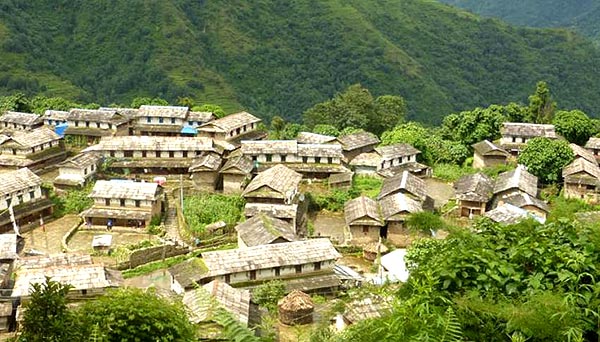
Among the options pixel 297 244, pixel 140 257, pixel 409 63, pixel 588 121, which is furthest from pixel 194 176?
pixel 409 63

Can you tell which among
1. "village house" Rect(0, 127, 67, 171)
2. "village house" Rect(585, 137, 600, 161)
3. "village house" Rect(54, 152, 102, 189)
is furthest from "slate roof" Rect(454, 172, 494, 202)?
Result: "village house" Rect(0, 127, 67, 171)

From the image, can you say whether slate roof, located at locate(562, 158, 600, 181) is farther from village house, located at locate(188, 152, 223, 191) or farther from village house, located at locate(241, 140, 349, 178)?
village house, located at locate(188, 152, 223, 191)

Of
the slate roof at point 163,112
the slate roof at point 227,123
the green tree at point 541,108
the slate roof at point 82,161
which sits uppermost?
the green tree at point 541,108

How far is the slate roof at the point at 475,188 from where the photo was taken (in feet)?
139

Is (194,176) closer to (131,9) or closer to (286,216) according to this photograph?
(286,216)

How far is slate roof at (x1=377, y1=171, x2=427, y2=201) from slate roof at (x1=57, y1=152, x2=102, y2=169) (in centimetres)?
2199

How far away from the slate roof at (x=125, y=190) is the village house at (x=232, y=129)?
1348 cm

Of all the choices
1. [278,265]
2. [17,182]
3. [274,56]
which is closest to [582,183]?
[278,265]

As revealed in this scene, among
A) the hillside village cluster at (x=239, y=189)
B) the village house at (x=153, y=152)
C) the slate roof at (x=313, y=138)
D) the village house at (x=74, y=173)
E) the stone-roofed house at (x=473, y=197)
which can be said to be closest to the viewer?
the hillside village cluster at (x=239, y=189)

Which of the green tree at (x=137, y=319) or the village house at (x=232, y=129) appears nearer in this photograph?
the green tree at (x=137, y=319)

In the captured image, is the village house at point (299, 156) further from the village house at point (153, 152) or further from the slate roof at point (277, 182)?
the village house at point (153, 152)

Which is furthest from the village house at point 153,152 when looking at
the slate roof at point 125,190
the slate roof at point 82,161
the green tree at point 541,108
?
the green tree at point 541,108

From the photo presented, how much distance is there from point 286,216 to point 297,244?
7.10 meters

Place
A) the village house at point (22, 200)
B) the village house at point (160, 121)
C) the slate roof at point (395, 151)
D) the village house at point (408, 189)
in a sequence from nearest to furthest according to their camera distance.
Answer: the village house at point (22, 200) → the village house at point (408, 189) → the slate roof at point (395, 151) → the village house at point (160, 121)
